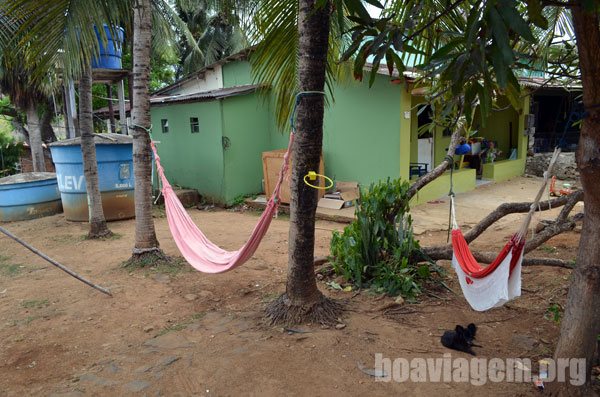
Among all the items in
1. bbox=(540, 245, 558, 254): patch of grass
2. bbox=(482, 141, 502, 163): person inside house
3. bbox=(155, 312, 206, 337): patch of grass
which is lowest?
bbox=(155, 312, 206, 337): patch of grass

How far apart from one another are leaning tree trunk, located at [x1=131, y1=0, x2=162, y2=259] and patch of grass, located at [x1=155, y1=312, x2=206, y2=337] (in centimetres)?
158

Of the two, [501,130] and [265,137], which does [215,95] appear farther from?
[501,130]

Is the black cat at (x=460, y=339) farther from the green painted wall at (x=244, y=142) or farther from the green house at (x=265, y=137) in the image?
the green painted wall at (x=244, y=142)

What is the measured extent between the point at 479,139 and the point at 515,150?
1.31 m

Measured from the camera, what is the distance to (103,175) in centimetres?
692

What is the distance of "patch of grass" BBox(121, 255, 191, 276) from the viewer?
4441 mm

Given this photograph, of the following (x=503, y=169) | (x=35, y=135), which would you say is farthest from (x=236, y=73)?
(x=503, y=169)

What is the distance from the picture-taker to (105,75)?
8633mm

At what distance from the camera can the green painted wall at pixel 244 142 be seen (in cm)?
804

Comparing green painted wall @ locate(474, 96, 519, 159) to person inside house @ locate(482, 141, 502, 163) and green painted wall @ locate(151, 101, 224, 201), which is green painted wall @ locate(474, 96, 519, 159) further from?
green painted wall @ locate(151, 101, 224, 201)

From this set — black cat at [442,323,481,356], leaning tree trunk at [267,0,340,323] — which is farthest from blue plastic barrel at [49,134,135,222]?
black cat at [442,323,481,356]

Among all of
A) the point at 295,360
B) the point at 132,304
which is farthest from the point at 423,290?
the point at 132,304

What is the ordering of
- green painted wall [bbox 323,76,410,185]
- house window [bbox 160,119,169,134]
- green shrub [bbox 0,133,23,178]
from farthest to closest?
green shrub [bbox 0,133,23,178] → house window [bbox 160,119,169,134] → green painted wall [bbox 323,76,410,185]

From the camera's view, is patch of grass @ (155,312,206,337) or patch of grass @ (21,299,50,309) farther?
patch of grass @ (21,299,50,309)
